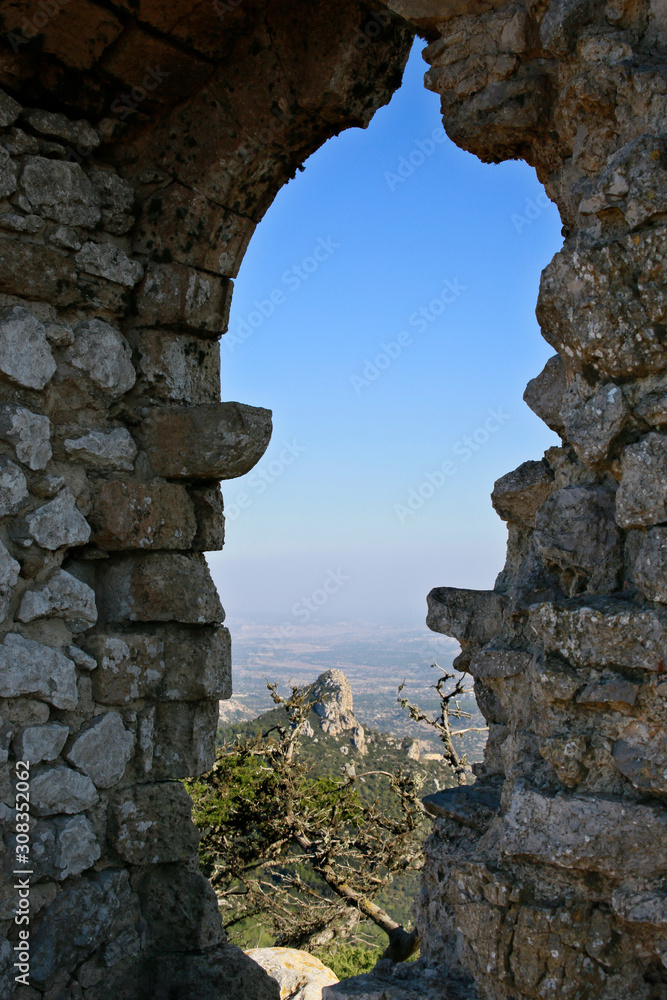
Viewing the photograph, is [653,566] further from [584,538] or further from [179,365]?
[179,365]

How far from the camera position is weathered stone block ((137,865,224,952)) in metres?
2.94

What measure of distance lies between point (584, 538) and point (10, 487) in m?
1.87

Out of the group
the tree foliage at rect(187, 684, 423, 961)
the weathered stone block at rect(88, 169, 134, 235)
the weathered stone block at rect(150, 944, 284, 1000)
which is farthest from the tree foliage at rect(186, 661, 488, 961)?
the weathered stone block at rect(88, 169, 134, 235)

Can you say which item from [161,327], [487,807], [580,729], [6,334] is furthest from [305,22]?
[487,807]

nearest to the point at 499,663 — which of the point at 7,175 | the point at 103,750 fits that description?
the point at 103,750

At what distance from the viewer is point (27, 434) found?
2.76m

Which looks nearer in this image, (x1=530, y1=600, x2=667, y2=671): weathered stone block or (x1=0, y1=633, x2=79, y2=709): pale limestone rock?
(x1=530, y1=600, x2=667, y2=671): weathered stone block

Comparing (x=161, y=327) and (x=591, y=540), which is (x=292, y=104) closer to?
(x=161, y=327)

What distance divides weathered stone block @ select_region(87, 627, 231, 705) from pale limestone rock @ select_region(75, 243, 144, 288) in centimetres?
139

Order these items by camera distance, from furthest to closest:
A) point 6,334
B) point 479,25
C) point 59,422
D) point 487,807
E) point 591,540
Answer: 1. point 59,422
2. point 6,334
3. point 487,807
4. point 479,25
5. point 591,540

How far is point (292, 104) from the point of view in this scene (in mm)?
3043

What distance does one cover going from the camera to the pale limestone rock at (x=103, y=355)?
2.99 m

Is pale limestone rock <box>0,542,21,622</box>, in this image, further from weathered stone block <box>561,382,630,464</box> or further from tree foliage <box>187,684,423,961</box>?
tree foliage <box>187,684,423,961</box>

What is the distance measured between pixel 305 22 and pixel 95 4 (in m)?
0.76
